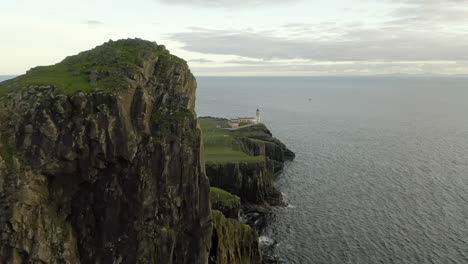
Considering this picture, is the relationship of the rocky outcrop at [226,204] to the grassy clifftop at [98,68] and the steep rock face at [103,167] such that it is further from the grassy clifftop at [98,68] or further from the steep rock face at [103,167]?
the grassy clifftop at [98,68]

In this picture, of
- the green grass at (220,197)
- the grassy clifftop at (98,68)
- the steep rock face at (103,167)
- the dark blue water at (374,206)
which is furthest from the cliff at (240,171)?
the grassy clifftop at (98,68)

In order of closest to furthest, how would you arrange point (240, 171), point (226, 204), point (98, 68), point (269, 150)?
point (98, 68) → point (226, 204) → point (240, 171) → point (269, 150)

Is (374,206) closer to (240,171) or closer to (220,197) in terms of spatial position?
(240,171)

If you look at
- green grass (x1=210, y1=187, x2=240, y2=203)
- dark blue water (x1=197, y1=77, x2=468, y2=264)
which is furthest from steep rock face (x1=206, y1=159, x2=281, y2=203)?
green grass (x1=210, y1=187, x2=240, y2=203)

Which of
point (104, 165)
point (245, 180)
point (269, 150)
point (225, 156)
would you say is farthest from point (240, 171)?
point (104, 165)

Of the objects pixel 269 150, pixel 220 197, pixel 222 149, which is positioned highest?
pixel 222 149

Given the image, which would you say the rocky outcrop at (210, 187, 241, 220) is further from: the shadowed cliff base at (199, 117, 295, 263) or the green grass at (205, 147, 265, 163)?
the green grass at (205, 147, 265, 163)

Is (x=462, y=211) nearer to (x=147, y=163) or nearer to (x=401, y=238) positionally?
(x=401, y=238)
